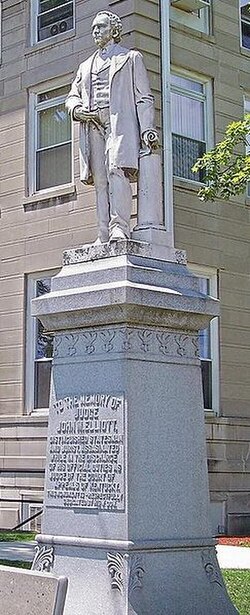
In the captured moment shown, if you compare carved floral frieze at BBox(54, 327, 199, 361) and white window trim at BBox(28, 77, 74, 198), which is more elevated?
white window trim at BBox(28, 77, 74, 198)

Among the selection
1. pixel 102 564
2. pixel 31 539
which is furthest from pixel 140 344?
pixel 31 539

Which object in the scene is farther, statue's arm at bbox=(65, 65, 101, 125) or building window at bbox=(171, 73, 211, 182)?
building window at bbox=(171, 73, 211, 182)

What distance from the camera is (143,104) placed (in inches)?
359

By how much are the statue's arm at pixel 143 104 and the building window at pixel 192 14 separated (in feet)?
35.1

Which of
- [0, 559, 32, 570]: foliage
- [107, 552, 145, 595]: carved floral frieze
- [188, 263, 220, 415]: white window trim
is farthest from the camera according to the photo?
[188, 263, 220, 415]: white window trim

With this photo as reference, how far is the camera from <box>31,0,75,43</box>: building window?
20.1 metres

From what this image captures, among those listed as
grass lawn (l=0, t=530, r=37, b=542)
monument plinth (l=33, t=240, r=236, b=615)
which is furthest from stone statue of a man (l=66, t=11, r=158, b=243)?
grass lawn (l=0, t=530, r=37, b=542)

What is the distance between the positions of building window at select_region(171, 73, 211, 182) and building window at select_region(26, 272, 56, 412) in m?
3.10

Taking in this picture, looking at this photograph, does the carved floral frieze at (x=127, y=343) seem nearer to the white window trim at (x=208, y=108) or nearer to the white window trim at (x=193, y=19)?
the white window trim at (x=208, y=108)

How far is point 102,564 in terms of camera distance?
823cm

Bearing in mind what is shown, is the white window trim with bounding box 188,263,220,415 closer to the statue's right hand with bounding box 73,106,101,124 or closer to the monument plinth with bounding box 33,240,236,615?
the statue's right hand with bounding box 73,106,101,124

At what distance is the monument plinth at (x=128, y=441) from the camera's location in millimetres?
8203

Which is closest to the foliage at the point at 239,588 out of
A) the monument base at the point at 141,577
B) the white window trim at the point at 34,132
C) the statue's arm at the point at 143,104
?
the monument base at the point at 141,577

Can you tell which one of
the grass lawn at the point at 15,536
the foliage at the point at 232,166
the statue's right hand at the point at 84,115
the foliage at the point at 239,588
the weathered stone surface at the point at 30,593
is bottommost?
the foliage at the point at 239,588
